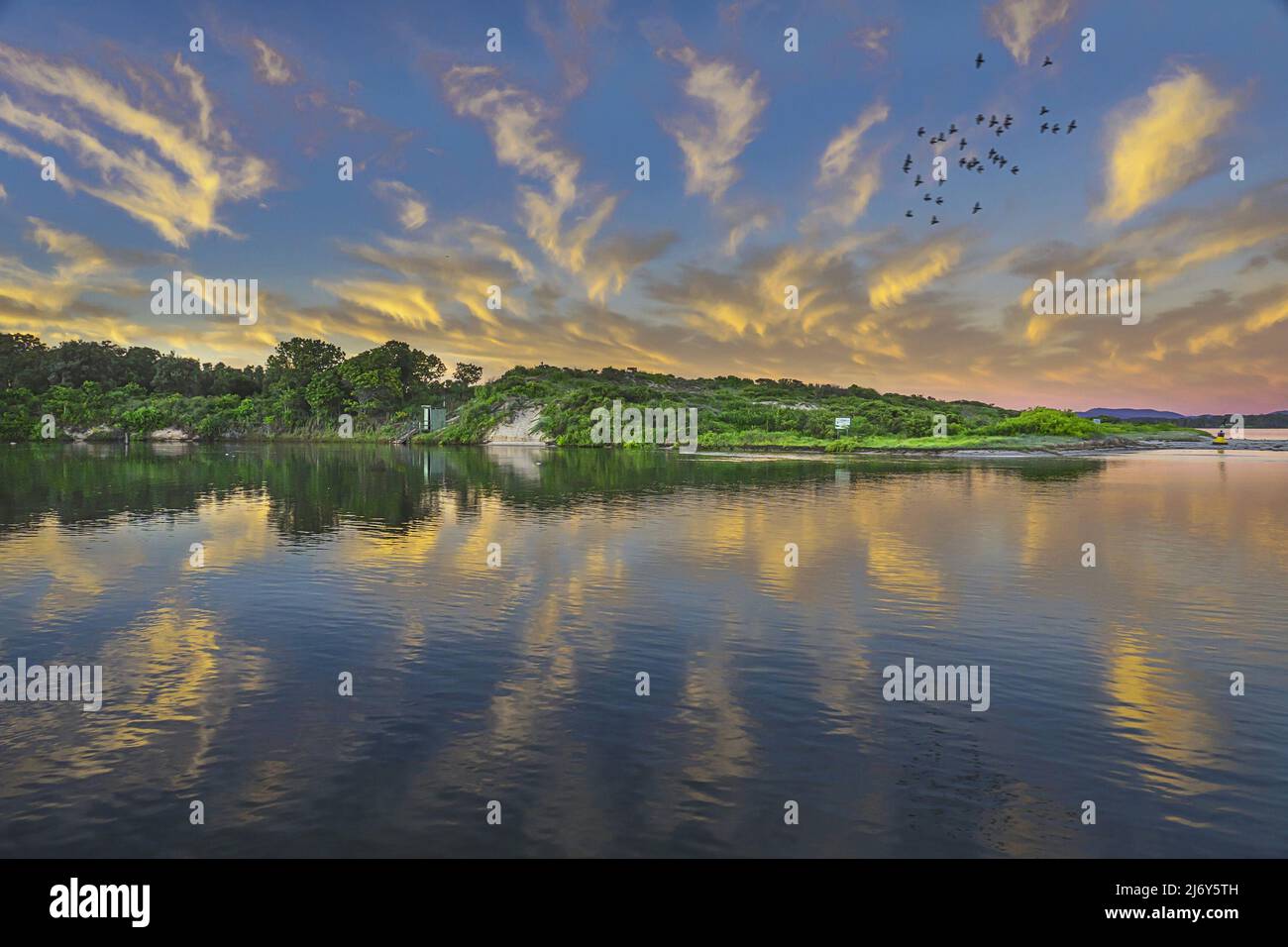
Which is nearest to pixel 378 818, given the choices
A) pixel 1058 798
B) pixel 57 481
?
pixel 1058 798

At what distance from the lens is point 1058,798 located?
581 inches

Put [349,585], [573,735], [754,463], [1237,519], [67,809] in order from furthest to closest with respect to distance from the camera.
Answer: [754,463] < [1237,519] < [349,585] < [573,735] < [67,809]

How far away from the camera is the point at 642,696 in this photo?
67.7 ft

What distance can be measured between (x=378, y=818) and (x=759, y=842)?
23.2 feet

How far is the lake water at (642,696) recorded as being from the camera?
546 inches

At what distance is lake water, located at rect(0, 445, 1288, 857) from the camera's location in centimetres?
1388
